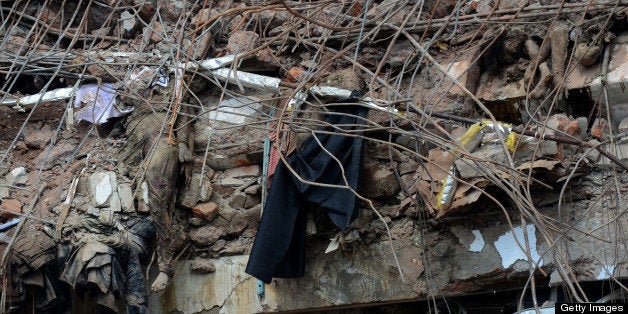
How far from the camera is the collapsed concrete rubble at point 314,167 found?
20.6ft

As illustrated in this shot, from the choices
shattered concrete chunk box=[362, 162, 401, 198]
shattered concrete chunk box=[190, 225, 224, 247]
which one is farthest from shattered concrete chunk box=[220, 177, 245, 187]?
shattered concrete chunk box=[362, 162, 401, 198]

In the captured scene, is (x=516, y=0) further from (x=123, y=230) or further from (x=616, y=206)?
(x=123, y=230)

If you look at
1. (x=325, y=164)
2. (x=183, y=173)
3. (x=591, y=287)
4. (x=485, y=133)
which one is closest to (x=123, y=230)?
(x=183, y=173)

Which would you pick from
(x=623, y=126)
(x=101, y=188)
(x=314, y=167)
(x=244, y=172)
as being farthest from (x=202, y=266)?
(x=623, y=126)

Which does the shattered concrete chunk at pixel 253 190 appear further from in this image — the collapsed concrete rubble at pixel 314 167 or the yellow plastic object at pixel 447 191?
the yellow plastic object at pixel 447 191

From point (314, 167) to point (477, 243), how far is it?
1.19 meters

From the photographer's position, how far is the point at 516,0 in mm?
7094

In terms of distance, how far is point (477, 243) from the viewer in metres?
6.54

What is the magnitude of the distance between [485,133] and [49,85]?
3.50 m

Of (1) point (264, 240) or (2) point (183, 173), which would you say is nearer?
(1) point (264, 240)

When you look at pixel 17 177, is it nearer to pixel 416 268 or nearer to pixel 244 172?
pixel 244 172

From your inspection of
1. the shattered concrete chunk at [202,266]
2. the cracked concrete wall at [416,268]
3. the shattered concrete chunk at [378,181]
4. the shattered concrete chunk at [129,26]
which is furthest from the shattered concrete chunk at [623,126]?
the shattered concrete chunk at [129,26]

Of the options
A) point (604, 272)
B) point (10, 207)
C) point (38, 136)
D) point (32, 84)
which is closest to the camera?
point (604, 272)

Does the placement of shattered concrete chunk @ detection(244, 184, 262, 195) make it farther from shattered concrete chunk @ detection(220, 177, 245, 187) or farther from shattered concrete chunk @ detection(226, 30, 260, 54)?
shattered concrete chunk @ detection(226, 30, 260, 54)
